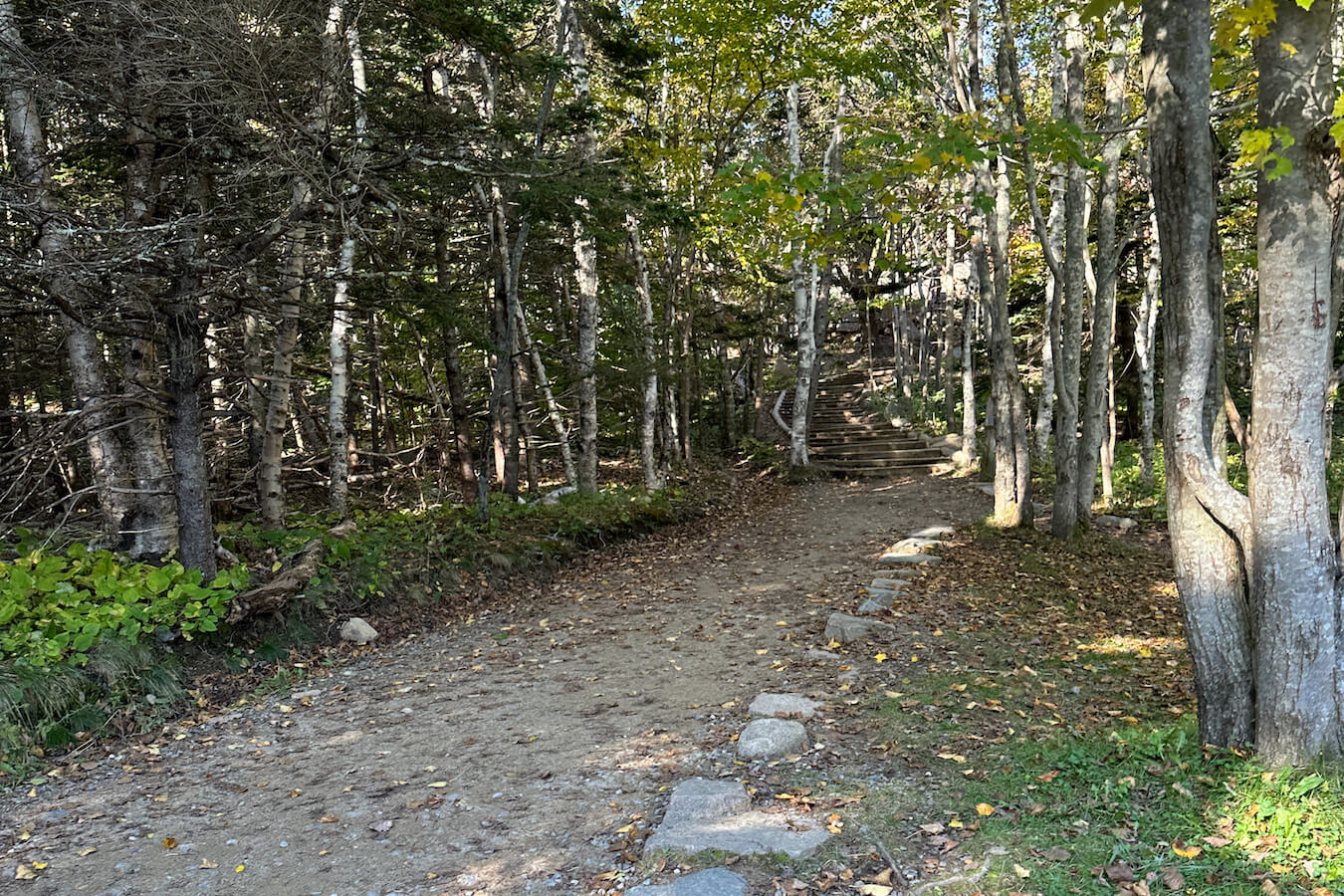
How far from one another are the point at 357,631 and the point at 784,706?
4.02 m

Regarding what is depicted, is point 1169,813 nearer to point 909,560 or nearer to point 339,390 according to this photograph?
point 909,560

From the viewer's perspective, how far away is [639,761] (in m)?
4.45

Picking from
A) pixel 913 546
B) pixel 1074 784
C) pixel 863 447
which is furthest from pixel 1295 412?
pixel 863 447

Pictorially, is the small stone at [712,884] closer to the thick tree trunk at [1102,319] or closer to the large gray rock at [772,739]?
the large gray rock at [772,739]

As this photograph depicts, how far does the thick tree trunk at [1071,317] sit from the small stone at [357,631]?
26.1ft

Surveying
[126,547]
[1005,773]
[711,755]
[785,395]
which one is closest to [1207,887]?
[1005,773]

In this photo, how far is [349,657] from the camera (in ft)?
21.8

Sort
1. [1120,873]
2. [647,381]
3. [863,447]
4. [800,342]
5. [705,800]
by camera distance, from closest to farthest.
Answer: [1120,873]
[705,800]
[647,381]
[800,342]
[863,447]

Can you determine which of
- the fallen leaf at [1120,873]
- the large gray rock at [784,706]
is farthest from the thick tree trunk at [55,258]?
the fallen leaf at [1120,873]

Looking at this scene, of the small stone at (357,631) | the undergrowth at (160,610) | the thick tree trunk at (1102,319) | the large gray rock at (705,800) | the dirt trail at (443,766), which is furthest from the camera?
the thick tree trunk at (1102,319)

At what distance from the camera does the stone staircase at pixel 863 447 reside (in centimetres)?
1761

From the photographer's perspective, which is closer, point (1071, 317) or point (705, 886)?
point (705, 886)

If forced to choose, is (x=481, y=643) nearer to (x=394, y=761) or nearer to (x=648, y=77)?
(x=394, y=761)

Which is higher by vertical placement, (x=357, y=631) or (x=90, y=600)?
(x=90, y=600)
